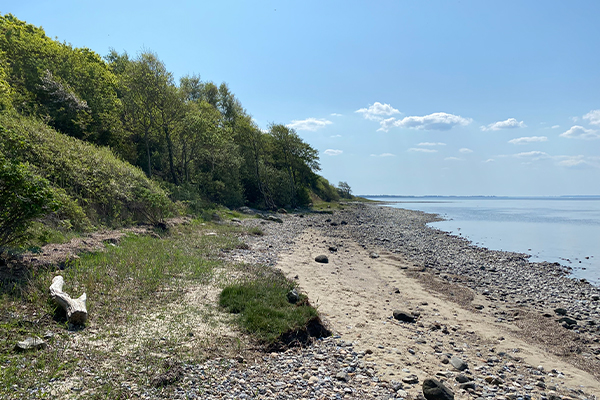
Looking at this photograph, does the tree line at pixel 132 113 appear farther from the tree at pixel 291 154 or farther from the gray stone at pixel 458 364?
the gray stone at pixel 458 364

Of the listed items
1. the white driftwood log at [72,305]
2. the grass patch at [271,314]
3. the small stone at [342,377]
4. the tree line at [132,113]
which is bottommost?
the small stone at [342,377]

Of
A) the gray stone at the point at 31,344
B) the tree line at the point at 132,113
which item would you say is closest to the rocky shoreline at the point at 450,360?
the gray stone at the point at 31,344

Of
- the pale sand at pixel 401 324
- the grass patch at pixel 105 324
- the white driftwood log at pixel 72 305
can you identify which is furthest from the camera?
the pale sand at pixel 401 324

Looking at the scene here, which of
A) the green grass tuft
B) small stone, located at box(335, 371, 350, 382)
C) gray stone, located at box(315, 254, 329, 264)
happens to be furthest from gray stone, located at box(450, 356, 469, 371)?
gray stone, located at box(315, 254, 329, 264)

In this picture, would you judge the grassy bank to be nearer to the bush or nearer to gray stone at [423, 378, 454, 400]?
gray stone at [423, 378, 454, 400]

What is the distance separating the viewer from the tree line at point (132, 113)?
2833 centimetres

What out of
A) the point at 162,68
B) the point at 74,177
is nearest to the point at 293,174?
the point at 162,68

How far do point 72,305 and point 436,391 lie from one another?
8.69 m

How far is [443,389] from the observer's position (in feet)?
21.3

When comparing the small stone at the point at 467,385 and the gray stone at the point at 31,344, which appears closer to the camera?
the gray stone at the point at 31,344

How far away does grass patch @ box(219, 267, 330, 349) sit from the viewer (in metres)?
8.60

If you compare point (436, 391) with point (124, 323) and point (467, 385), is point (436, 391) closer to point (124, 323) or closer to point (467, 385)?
point (467, 385)

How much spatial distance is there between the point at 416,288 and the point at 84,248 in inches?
610

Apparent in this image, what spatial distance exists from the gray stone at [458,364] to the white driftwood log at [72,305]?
9.42 meters
